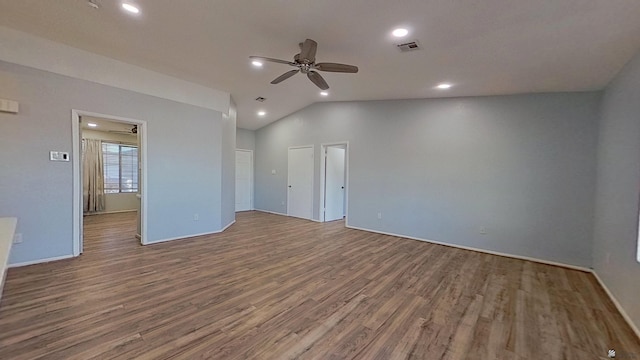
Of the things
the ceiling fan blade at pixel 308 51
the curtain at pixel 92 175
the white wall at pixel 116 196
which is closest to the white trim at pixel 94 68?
the ceiling fan blade at pixel 308 51

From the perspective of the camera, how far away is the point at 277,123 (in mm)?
7836

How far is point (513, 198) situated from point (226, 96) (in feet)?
18.2

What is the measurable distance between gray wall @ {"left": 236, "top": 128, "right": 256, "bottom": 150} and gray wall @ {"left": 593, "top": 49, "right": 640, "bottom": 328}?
789 cm

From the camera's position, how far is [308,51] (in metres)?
2.83

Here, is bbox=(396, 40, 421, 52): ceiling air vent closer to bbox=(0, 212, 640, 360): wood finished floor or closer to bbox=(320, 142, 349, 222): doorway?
bbox=(0, 212, 640, 360): wood finished floor

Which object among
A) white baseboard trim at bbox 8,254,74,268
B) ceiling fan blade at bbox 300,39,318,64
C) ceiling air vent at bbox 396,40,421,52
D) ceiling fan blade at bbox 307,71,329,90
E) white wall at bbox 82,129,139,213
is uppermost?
ceiling air vent at bbox 396,40,421,52

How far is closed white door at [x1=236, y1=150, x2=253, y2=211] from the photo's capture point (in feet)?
27.1

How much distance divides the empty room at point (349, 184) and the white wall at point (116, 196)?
6.38ft

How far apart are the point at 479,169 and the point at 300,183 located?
14.0ft

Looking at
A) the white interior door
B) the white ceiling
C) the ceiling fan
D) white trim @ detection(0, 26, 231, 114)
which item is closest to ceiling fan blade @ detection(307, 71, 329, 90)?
the ceiling fan

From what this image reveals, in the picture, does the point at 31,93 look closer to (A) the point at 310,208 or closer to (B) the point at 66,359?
(B) the point at 66,359

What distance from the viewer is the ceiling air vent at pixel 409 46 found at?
287cm

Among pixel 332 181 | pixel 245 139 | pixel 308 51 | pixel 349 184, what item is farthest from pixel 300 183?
pixel 308 51

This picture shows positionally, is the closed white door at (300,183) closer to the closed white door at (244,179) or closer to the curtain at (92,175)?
the closed white door at (244,179)
